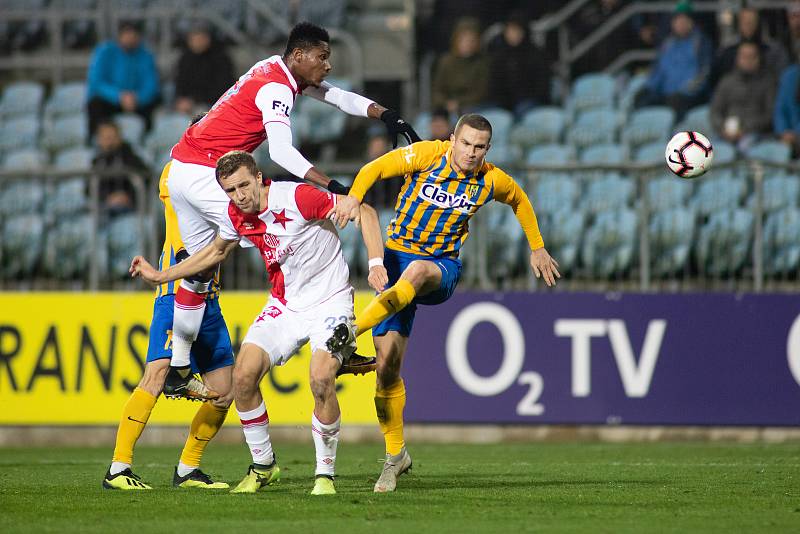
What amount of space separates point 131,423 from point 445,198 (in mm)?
2634

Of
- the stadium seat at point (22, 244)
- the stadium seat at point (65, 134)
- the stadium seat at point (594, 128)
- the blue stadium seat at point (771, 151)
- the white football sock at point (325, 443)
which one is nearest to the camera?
the white football sock at point (325, 443)

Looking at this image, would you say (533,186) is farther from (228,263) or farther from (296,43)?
(296,43)

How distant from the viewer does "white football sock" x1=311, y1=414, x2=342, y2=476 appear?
7984mm

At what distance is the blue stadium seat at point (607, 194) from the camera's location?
13422mm

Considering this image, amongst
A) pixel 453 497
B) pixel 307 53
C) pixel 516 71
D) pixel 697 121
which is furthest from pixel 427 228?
pixel 516 71

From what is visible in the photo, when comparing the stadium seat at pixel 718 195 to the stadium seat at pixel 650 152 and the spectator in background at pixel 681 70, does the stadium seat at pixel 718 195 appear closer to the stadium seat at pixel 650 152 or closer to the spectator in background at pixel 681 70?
the stadium seat at pixel 650 152

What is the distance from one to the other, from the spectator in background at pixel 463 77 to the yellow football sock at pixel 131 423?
334 inches

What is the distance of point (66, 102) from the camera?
1786cm

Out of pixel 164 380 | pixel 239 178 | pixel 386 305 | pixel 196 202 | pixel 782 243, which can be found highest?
pixel 239 178

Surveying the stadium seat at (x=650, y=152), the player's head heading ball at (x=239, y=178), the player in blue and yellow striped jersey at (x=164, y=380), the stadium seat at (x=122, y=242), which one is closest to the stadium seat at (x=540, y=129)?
the stadium seat at (x=650, y=152)

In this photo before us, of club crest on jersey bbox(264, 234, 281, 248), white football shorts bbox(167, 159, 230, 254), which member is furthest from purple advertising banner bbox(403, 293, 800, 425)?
club crest on jersey bbox(264, 234, 281, 248)

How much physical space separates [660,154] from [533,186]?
8.56ft

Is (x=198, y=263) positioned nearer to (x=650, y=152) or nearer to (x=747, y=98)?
(x=650, y=152)

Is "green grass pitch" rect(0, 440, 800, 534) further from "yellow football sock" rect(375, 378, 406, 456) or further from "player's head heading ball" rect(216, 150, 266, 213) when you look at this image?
"player's head heading ball" rect(216, 150, 266, 213)
